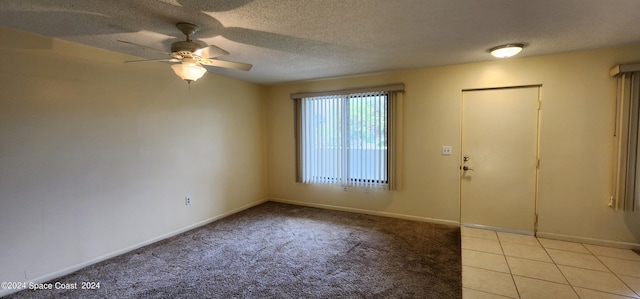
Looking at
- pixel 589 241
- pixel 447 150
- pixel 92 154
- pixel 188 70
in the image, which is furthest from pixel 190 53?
pixel 589 241

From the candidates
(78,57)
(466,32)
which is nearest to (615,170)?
(466,32)

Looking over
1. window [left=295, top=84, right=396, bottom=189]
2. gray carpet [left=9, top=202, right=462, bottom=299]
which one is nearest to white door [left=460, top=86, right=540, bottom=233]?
gray carpet [left=9, top=202, right=462, bottom=299]

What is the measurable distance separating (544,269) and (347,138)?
283 centimetres

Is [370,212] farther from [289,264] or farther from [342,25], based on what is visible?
[342,25]

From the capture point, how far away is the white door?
348 centimetres

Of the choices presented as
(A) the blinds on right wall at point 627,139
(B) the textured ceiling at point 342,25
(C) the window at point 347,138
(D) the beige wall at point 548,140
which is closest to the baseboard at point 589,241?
(D) the beige wall at point 548,140

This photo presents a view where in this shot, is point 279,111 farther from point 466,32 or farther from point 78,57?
point 466,32

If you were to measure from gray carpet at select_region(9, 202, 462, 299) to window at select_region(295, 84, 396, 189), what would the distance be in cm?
82

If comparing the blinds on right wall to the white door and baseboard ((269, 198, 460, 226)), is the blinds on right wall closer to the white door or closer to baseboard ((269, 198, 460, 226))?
the white door

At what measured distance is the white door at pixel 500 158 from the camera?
3480 millimetres

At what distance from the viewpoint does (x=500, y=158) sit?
363 centimetres

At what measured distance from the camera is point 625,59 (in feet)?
9.82

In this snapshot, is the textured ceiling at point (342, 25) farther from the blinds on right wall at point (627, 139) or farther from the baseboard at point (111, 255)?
the baseboard at point (111, 255)

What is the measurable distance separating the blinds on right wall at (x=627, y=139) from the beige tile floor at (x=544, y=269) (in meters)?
0.60
